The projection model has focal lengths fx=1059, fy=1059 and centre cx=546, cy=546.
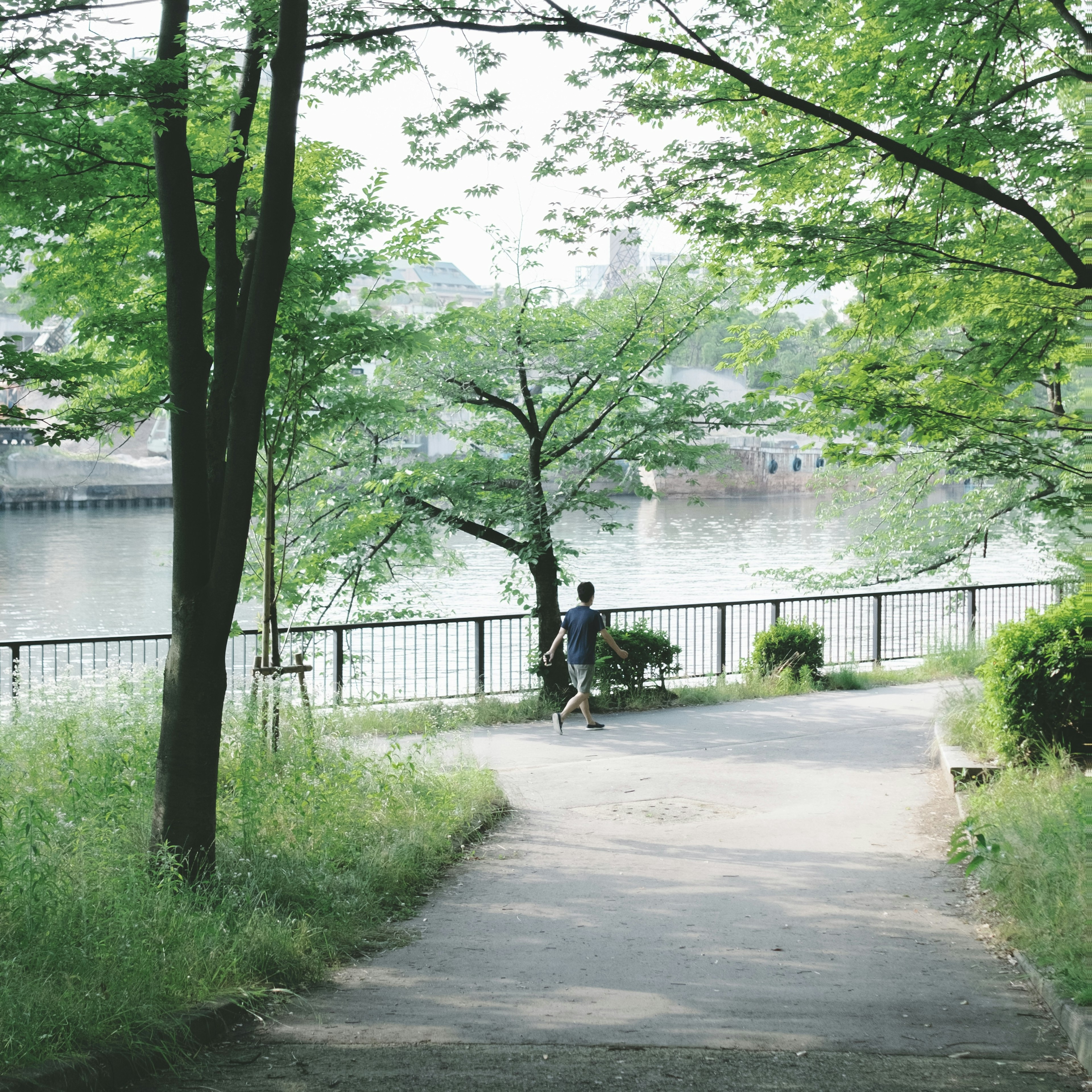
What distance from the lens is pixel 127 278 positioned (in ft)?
25.1

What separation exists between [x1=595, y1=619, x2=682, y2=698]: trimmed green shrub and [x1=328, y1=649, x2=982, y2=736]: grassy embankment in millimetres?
193

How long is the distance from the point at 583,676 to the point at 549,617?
239 cm

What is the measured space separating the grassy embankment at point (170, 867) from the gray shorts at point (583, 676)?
349cm

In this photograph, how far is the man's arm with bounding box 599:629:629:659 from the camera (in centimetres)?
1258

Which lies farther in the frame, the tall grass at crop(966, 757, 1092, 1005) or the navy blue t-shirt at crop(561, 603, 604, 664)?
the navy blue t-shirt at crop(561, 603, 604, 664)

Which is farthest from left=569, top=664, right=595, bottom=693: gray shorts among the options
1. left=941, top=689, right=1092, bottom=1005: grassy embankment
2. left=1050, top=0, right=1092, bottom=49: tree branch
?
left=1050, top=0, right=1092, bottom=49: tree branch

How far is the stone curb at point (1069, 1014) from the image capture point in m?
4.21

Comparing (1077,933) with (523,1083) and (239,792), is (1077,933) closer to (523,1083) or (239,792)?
(523,1083)

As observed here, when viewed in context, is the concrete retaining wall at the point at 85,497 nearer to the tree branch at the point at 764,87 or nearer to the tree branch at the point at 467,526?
the tree branch at the point at 467,526

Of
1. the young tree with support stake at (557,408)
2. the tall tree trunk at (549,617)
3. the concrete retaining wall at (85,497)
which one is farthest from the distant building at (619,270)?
the concrete retaining wall at (85,497)

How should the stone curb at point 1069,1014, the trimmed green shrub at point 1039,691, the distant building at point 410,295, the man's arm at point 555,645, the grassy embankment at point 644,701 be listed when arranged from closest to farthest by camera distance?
the stone curb at point 1069,1014 < the trimmed green shrub at point 1039,691 < the distant building at point 410,295 < the grassy embankment at point 644,701 < the man's arm at point 555,645

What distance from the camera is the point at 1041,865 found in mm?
6016

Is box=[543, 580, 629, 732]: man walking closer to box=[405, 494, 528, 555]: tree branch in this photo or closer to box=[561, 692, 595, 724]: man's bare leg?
box=[561, 692, 595, 724]: man's bare leg

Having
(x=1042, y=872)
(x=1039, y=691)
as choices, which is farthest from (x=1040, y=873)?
(x=1039, y=691)
